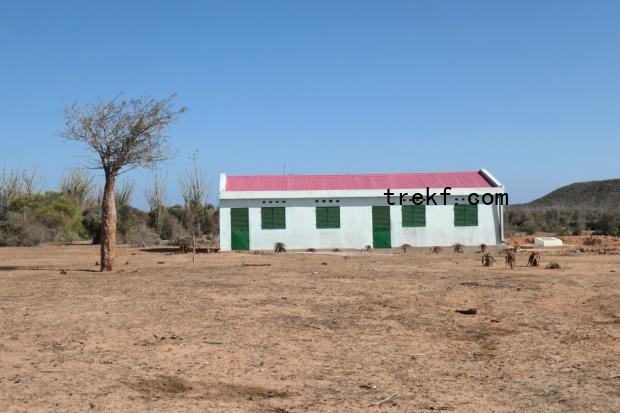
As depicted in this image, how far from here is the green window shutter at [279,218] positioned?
3042 cm

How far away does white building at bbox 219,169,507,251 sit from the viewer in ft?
99.2

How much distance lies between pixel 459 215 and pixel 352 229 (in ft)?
16.8

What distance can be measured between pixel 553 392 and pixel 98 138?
1519cm

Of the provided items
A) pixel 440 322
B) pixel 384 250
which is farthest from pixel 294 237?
pixel 440 322

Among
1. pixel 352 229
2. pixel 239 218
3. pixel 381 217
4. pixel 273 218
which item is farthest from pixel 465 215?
pixel 239 218

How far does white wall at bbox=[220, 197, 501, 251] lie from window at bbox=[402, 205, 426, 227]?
0.19 meters

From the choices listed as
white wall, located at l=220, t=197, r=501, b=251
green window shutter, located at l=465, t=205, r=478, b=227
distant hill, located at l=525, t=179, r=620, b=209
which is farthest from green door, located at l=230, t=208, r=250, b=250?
distant hill, located at l=525, t=179, r=620, b=209

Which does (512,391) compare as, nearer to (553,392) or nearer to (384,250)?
(553,392)

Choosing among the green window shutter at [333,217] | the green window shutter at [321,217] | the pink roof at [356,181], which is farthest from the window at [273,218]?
the green window shutter at [333,217]

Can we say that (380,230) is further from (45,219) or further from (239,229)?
(45,219)

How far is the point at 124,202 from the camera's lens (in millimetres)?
55781

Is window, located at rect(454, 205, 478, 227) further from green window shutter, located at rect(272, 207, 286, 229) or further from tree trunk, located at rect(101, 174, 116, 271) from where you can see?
tree trunk, located at rect(101, 174, 116, 271)

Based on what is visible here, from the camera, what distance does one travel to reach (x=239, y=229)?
98.9 ft

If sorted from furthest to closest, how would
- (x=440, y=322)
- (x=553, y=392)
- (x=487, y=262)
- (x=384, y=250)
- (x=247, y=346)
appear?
(x=384, y=250) → (x=487, y=262) → (x=440, y=322) → (x=247, y=346) → (x=553, y=392)
